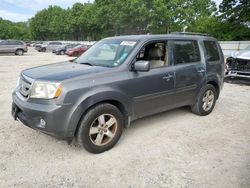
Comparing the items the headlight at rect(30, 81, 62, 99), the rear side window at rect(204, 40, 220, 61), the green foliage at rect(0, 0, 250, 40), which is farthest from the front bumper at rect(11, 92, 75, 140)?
the green foliage at rect(0, 0, 250, 40)

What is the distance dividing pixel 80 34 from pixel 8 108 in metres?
63.4

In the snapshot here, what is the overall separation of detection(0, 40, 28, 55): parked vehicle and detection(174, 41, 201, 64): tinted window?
2436 centimetres

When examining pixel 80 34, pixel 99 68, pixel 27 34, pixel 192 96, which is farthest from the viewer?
pixel 27 34

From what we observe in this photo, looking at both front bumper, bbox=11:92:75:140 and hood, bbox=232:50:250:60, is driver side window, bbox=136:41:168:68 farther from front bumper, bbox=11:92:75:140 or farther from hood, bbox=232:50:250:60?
hood, bbox=232:50:250:60

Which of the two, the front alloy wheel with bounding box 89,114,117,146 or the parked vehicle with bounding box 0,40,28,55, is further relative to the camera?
the parked vehicle with bounding box 0,40,28,55

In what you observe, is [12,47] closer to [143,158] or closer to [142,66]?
[142,66]

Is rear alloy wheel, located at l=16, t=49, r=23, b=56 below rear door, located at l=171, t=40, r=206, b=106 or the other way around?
below

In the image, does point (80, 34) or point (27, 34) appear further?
point (27, 34)

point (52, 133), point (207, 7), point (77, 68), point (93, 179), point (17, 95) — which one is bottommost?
point (93, 179)

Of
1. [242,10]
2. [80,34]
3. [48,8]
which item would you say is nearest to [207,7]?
[242,10]

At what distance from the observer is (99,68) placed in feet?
12.5

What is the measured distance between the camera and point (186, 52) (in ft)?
16.2

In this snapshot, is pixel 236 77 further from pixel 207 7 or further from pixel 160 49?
pixel 207 7

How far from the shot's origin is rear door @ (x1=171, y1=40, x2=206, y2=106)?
4675 millimetres
